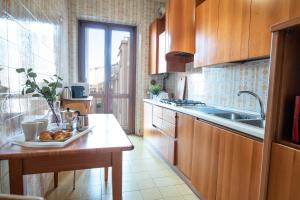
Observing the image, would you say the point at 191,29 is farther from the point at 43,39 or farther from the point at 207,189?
the point at 207,189

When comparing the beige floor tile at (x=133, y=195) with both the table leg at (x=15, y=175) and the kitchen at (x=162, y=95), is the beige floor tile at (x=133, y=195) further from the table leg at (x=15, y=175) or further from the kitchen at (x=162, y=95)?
the table leg at (x=15, y=175)

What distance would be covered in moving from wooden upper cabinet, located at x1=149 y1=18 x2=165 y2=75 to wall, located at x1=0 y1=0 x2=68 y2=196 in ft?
6.27

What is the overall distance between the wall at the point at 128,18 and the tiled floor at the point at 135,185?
175 centimetres

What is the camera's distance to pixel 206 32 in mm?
2225

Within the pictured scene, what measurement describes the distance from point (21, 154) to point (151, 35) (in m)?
3.42

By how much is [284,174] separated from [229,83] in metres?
1.54

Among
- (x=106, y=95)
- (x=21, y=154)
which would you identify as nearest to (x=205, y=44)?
(x=21, y=154)

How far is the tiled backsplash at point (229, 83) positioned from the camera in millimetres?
1875

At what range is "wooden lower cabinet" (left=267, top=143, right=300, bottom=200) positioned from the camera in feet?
2.83

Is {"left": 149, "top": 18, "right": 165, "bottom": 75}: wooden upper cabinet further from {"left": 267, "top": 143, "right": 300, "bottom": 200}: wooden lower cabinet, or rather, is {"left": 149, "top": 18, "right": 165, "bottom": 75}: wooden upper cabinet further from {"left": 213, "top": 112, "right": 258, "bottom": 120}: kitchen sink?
{"left": 267, "top": 143, "right": 300, "bottom": 200}: wooden lower cabinet

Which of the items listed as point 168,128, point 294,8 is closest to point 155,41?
point 168,128

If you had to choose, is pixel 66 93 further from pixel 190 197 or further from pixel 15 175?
pixel 190 197

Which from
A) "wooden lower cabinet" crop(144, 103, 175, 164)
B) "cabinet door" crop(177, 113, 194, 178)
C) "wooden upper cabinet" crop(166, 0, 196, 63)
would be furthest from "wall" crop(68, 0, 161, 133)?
"cabinet door" crop(177, 113, 194, 178)

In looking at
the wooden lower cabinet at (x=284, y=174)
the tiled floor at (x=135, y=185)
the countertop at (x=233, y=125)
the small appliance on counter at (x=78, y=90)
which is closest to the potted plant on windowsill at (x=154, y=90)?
the small appliance on counter at (x=78, y=90)
